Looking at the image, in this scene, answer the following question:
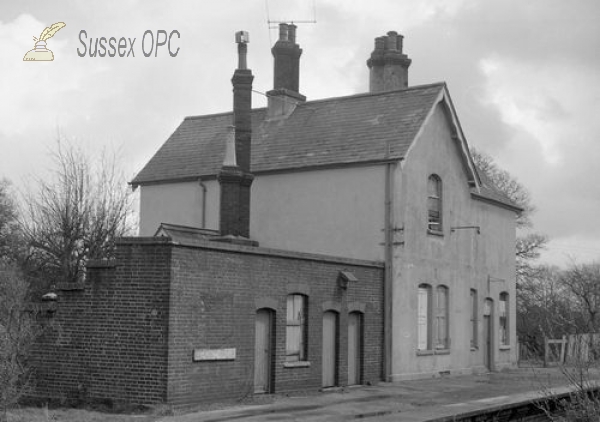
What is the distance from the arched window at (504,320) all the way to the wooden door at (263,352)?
13.7 meters

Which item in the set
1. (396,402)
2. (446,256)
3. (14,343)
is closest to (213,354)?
(396,402)

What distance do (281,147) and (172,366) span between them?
11.3m

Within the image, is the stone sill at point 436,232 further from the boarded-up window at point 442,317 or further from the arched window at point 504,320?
the arched window at point 504,320

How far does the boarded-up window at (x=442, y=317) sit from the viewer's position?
87.6 feet

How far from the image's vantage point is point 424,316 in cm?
2595

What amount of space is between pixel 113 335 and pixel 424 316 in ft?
36.5

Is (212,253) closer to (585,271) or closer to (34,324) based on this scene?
(34,324)

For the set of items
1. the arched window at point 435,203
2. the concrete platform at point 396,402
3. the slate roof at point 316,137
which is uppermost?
the slate roof at point 316,137

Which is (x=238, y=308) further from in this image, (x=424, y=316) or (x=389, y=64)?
(x=389, y=64)

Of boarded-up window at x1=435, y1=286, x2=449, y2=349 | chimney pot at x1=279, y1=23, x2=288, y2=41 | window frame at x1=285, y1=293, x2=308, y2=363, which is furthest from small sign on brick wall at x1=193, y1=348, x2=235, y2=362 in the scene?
chimney pot at x1=279, y1=23, x2=288, y2=41

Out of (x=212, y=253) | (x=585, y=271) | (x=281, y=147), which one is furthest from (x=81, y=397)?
(x=585, y=271)

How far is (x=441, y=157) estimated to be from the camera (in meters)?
26.9

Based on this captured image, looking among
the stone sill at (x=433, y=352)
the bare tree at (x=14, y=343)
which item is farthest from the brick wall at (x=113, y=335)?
the stone sill at (x=433, y=352)

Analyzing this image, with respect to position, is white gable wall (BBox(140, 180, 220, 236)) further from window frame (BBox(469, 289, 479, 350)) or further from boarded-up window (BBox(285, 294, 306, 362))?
window frame (BBox(469, 289, 479, 350))
